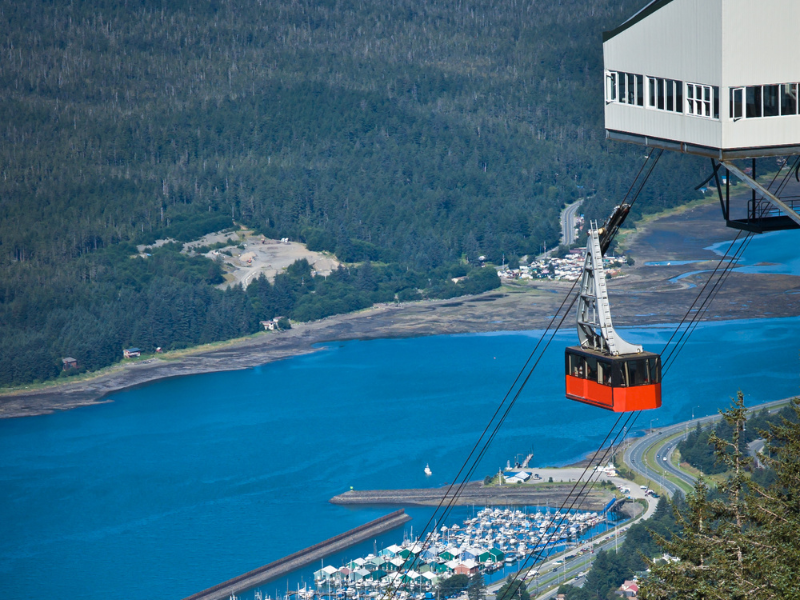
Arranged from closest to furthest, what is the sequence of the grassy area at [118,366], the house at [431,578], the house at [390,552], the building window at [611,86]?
the building window at [611,86], the house at [431,578], the house at [390,552], the grassy area at [118,366]

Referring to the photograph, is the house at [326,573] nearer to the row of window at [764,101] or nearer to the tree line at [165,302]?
the row of window at [764,101]

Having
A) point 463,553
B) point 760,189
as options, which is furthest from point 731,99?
point 463,553

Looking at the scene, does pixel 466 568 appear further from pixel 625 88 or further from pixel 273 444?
pixel 625 88

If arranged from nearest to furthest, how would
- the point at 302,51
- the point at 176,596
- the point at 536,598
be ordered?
the point at 536,598 < the point at 176,596 < the point at 302,51

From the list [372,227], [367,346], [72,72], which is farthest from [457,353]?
[72,72]

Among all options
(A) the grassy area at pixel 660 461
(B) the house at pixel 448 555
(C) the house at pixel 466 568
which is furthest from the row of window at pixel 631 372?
(A) the grassy area at pixel 660 461

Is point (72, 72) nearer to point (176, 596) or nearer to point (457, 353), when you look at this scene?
point (457, 353)

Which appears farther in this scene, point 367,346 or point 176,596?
point 367,346
